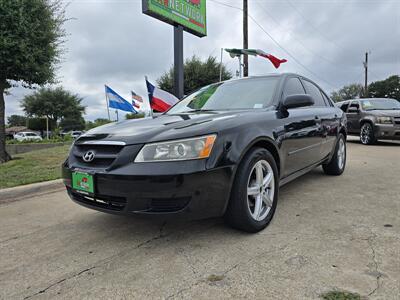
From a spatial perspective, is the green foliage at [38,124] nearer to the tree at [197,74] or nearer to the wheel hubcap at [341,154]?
the tree at [197,74]

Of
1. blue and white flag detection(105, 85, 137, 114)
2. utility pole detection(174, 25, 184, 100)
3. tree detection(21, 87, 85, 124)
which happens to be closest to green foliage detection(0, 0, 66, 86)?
blue and white flag detection(105, 85, 137, 114)

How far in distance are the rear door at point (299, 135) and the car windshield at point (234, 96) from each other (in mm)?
216

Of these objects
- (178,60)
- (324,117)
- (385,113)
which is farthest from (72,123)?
(324,117)

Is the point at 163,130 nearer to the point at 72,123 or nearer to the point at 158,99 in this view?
the point at 158,99

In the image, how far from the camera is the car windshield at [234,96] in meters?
3.26

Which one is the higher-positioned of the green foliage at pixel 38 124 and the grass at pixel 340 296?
the green foliage at pixel 38 124

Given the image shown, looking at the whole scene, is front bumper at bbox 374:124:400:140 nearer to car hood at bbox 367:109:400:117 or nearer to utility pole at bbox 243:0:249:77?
car hood at bbox 367:109:400:117

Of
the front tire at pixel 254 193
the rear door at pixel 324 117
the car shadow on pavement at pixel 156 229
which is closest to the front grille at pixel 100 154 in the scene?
the car shadow on pavement at pixel 156 229

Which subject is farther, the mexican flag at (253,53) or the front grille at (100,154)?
the mexican flag at (253,53)

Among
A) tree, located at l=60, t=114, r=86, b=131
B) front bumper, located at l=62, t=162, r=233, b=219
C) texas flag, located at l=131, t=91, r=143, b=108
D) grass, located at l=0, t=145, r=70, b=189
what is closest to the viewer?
front bumper, located at l=62, t=162, r=233, b=219

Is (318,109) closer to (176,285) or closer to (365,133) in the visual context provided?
(176,285)

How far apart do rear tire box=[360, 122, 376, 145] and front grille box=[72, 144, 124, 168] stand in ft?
30.9

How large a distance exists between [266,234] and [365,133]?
889 centimetres

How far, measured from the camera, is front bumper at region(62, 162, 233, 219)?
2137 millimetres
